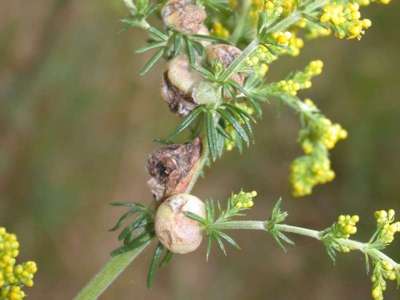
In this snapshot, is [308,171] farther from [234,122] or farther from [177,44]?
[177,44]

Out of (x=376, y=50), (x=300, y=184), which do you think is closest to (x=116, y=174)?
(x=376, y=50)

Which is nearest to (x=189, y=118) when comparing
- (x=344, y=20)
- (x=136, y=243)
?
(x=136, y=243)

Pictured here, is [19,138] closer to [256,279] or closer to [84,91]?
[84,91]

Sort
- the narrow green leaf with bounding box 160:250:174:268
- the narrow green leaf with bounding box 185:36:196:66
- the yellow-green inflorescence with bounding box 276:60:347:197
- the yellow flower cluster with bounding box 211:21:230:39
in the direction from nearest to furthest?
the narrow green leaf with bounding box 185:36:196:66 < the narrow green leaf with bounding box 160:250:174:268 < the yellow flower cluster with bounding box 211:21:230:39 < the yellow-green inflorescence with bounding box 276:60:347:197

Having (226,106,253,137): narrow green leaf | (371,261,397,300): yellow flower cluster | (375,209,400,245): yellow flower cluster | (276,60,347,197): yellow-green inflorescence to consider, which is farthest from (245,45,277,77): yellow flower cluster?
(371,261,397,300): yellow flower cluster

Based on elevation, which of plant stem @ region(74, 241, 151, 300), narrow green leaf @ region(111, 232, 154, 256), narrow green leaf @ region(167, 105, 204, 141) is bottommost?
plant stem @ region(74, 241, 151, 300)

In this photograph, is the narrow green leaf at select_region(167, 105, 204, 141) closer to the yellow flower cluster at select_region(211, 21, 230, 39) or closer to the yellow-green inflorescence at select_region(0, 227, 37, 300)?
the yellow flower cluster at select_region(211, 21, 230, 39)

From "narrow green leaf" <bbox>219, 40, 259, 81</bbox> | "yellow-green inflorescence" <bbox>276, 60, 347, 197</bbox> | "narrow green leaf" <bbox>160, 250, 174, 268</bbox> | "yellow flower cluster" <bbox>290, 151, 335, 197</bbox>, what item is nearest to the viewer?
"narrow green leaf" <bbox>219, 40, 259, 81</bbox>
